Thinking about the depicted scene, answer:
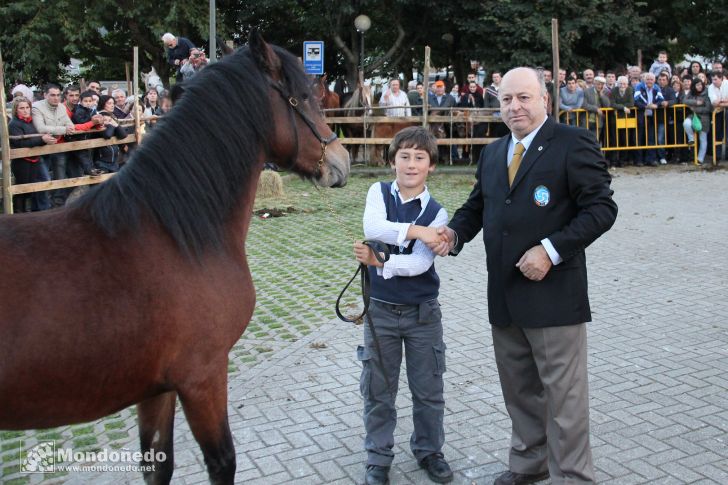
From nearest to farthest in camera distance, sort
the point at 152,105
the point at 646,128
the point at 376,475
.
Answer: the point at 376,475
the point at 152,105
the point at 646,128

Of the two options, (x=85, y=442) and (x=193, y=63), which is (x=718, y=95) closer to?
(x=193, y=63)

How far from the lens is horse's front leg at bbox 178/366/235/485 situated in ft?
10.0

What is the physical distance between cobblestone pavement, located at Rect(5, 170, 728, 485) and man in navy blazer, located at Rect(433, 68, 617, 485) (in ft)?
2.12

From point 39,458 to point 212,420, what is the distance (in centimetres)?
174

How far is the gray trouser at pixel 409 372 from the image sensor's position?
3908mm

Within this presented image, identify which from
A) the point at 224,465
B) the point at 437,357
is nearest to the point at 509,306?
the point at 437,357

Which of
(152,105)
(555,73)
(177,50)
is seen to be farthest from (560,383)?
(555,73)

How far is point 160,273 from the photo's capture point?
9.75ft

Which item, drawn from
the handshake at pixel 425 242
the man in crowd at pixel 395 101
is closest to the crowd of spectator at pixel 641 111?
the man in crowd at pixel 395 101

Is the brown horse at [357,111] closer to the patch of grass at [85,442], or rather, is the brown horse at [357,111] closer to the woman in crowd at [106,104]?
the woman in crowd at [106,104]

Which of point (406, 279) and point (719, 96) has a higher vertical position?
point (719, 96)

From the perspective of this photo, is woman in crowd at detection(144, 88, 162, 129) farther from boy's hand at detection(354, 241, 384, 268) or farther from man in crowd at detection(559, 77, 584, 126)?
boy's hand at detection(354, 241, 384, 268)

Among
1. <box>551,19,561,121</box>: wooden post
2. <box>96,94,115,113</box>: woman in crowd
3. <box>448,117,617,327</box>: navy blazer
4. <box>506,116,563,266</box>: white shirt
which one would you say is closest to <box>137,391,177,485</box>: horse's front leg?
<box>448,117,617,327</box>: navy blazer

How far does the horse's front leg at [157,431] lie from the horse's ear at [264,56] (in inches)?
64.1
